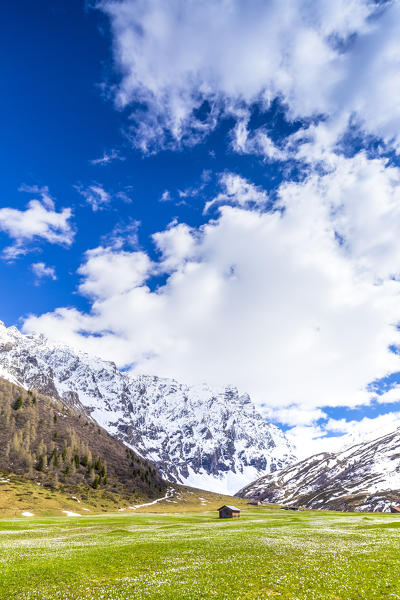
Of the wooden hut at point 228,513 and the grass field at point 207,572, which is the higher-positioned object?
the grass field at point 207,572

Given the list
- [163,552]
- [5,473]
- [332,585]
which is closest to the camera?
[332,585]

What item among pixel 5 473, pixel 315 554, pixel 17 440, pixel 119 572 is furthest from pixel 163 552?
pixel 17 440

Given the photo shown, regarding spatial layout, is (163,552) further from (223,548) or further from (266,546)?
(266,546)

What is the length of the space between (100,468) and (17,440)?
48.9 meters

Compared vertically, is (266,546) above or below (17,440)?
below

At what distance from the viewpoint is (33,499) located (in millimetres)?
125500

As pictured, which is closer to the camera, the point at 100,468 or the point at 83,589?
the point at 83,589

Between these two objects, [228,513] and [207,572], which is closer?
[207,572]

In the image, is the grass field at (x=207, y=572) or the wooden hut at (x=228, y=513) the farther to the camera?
the wooden hut at (x=228, y=513)

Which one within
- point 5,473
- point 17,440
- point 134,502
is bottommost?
point 134,502

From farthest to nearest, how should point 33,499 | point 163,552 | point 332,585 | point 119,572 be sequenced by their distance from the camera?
point 33,499 < point 163,552 < point 119,572 < point 332,585

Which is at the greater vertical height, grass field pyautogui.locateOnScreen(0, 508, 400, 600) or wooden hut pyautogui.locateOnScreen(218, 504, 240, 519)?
grass field pyautogui.locateOnScreen(0, 508, 400, 600)

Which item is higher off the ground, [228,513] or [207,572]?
[207,572]

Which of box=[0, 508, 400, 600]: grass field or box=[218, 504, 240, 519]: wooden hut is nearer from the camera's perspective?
box=[0, 508, 400, 600]: grass field
